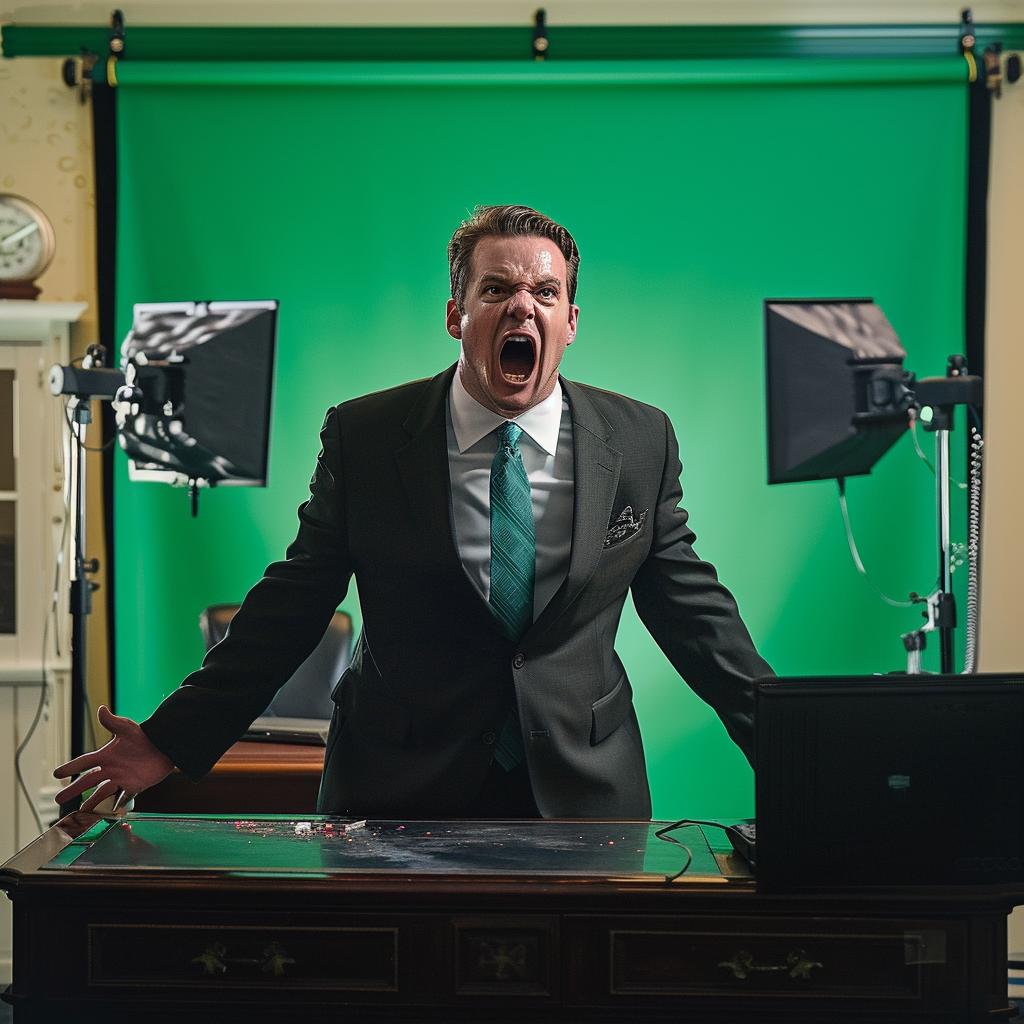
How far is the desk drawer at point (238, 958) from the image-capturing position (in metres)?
1.11

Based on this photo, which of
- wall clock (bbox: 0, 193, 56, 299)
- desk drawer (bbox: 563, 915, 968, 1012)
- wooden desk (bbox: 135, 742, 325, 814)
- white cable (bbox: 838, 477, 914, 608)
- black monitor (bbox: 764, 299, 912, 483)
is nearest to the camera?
desk drawer (bbox: 563, 915, 968, 1012)

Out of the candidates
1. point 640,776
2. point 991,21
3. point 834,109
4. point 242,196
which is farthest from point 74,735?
point 991,21

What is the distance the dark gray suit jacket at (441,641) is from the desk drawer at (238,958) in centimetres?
33

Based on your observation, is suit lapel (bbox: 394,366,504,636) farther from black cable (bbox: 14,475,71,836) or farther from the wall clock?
the wall clock

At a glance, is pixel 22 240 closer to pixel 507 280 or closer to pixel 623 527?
pixel 507 280

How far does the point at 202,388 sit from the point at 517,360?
199 cm

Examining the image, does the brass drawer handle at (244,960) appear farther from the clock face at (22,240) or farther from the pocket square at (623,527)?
the clock face at (22,240)

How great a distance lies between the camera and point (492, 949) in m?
1.11

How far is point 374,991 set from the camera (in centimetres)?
111

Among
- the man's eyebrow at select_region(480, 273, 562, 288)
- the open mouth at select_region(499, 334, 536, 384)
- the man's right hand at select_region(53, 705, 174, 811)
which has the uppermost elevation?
the man's eyebrow at select_region(480, 273, 562, 288)

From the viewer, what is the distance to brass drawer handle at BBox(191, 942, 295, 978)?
1.12m

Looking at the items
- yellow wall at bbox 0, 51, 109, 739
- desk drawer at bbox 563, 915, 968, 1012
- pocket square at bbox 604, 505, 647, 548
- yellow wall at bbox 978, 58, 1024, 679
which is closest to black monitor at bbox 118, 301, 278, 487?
yellow wall at bbox 0, 51, 109, 739

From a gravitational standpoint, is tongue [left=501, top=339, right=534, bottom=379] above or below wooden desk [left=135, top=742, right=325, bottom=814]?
above

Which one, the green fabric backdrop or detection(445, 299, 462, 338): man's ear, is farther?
the green fabric backdrop
